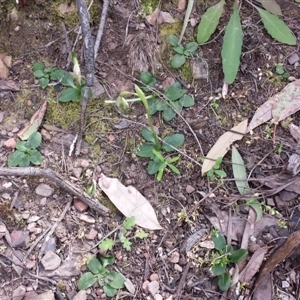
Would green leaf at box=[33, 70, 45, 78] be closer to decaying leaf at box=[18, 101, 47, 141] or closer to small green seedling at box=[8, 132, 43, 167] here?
decaying leaf at box=[18, 101, 47, 141]

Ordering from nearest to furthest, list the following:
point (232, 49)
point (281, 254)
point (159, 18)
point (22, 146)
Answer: point (281, 254), point (22, 146), point (232, 49), point (159, 18)

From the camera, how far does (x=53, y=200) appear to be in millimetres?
1682

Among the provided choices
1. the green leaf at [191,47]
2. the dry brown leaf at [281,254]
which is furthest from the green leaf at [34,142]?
the dry brown leaf at [281,254]

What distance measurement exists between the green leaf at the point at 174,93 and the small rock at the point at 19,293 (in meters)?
0.89

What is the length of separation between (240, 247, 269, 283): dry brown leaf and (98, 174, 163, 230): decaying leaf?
0.34 meters

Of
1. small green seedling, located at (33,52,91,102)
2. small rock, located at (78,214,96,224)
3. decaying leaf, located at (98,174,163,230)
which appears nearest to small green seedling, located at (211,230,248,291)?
decaying leaf, located at (98,174,163,230)

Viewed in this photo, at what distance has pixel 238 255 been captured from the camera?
1.61m

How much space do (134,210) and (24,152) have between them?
0.46 metres

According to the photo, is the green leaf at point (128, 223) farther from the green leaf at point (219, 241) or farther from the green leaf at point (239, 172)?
the green leaf at point (239, 172)

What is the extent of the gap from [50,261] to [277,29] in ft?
4.15

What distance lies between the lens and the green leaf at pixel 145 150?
1.74 metres

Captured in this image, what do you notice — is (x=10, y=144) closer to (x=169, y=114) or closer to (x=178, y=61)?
(x=169, y=114)

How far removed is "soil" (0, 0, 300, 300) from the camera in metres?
1.61

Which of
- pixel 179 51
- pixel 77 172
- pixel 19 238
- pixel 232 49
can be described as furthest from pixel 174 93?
pixel 19 238
